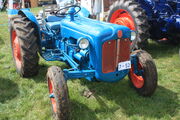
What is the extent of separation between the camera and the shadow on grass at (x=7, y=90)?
3.64 meters

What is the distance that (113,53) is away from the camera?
10.0 feet

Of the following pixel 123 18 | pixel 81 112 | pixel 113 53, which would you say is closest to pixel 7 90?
pixel 81 112

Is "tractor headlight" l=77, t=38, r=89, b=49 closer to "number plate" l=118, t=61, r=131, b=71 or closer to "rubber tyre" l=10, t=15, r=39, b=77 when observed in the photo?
"number plate" l=118, t=61, r=131, b=71

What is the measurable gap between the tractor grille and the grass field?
633 mm

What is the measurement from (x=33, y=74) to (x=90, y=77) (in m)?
1.49

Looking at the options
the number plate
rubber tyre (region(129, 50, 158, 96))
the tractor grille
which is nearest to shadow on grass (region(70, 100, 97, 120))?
the tractor grille

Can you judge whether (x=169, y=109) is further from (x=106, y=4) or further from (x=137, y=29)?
(x=106, y=4)

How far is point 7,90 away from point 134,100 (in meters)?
2.21

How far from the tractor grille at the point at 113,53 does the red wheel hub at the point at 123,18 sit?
2.44 m

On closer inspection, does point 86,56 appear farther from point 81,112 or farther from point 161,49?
point 161,49

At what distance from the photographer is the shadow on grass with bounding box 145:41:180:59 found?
5770mm

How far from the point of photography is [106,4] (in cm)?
1144

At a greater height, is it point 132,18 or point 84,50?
point 132,18

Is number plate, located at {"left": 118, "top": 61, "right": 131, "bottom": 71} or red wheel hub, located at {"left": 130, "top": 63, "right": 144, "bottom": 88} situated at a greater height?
number plate, located at {"left": 118, "top": 61, "right": 131, "bottom": 71}
